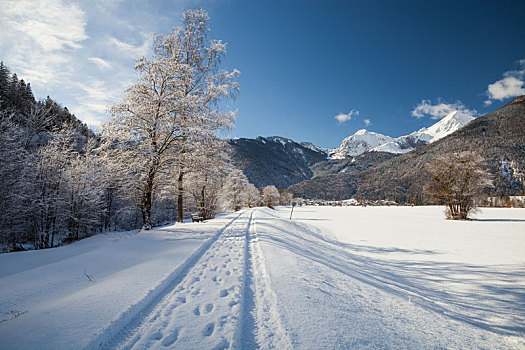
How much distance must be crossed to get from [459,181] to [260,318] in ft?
96.7

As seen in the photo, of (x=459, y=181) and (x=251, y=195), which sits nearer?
(x=459, y=181)

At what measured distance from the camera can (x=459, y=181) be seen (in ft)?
72.5

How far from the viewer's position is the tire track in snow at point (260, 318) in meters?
2.43

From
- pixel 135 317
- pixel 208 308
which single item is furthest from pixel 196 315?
pixel 135 317

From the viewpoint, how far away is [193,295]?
3.63 meters

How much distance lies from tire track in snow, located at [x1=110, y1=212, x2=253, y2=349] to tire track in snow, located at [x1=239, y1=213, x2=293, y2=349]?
0.44 feet

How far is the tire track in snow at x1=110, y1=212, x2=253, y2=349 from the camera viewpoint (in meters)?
2.37

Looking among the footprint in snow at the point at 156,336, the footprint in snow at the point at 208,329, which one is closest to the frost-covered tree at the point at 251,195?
the footprint in snow at the point at 208,329

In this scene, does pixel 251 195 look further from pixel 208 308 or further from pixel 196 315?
pixel 196 315

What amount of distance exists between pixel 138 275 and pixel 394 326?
487 cm

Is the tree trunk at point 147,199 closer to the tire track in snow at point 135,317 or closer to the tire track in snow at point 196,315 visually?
the tire track in snow at point 196,315

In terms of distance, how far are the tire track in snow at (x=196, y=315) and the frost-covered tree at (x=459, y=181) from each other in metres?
28.5

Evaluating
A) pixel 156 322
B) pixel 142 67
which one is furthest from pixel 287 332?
pixel 142 67

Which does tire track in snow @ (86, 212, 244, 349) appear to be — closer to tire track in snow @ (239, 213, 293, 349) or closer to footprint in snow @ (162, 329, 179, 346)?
footprint in snow @ (162, 329, 179, 346)
